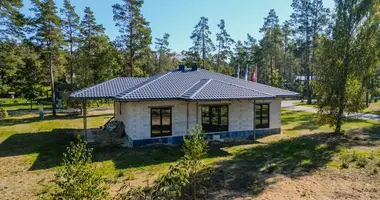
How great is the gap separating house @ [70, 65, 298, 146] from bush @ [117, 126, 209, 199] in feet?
18.6

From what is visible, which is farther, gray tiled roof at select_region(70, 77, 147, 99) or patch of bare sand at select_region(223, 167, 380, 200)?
gray tiled roof at select_region(70, 77, 147, 99)

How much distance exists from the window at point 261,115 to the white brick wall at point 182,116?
32 centimetres

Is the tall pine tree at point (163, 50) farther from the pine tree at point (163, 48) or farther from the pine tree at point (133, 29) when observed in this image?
the pine tree at point (133, 29)

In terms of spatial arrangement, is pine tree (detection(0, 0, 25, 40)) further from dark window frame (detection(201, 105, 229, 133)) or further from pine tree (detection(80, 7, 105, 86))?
dark window frame (detection(201, 105, 229, 133))

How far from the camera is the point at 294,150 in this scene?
12492 millimetres

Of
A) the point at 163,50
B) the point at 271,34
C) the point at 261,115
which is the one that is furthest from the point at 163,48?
the point at 261,115

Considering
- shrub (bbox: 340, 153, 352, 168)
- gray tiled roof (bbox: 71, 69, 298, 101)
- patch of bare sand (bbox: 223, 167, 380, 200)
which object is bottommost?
patch of bare sand (bbox: 223, 167, 380, 200)

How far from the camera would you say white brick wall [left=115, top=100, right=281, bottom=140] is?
13.6 meters

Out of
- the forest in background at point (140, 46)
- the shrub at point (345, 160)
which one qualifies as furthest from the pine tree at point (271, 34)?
the shrub at point (345, 160)

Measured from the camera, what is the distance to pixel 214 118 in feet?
50.0

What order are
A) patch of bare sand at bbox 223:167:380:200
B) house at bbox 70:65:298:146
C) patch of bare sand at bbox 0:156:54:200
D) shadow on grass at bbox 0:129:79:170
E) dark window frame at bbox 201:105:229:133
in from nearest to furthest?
patch of bare sand at bbox 223:167:380:200 < patch of bare sand at bbox 0:156:54:200 < shadow on grass at bbox 0:129:79:170 < house at bbox 70:65:298:146 < dark window frame at bbox 201:105:229:133

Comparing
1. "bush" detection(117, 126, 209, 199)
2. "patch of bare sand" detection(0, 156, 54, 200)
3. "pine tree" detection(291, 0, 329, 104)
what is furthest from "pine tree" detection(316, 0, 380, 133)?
"pine tree" detection(291, 0, 329, 104)

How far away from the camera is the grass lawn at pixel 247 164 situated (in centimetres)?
796

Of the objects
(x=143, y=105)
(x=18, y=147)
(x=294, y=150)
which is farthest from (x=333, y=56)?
(x=18, y=147)
